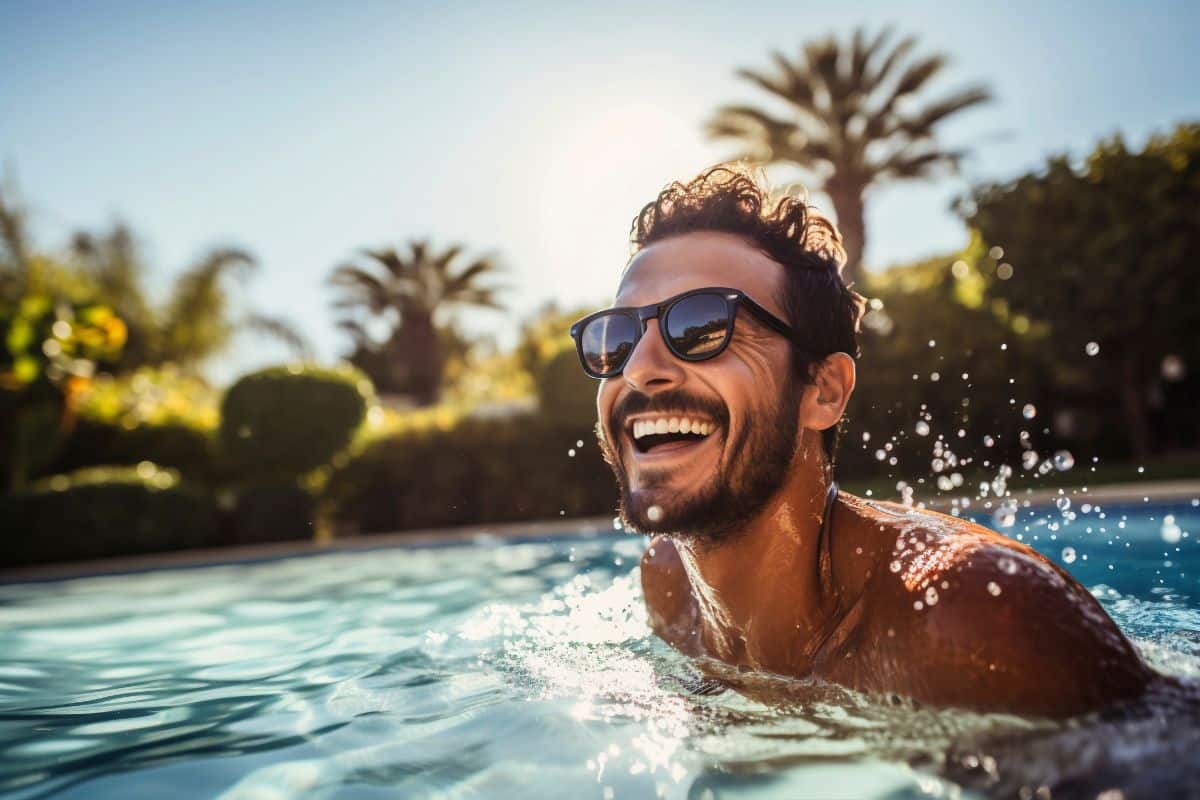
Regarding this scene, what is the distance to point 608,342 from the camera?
255 centimetres

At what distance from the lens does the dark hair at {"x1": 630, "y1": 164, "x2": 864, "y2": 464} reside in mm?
2537

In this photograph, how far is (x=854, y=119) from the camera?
19.4m

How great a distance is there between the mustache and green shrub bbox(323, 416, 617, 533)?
11685mm

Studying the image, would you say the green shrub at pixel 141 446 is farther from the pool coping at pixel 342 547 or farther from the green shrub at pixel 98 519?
the pool coping at pixel 342 547

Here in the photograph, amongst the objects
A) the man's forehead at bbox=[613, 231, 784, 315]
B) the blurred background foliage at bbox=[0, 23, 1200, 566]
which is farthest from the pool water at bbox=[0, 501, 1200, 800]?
the blurred background foliage at bbox=[0, 23, 1200, 566]

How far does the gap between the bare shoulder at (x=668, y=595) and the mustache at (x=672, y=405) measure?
1235 mm

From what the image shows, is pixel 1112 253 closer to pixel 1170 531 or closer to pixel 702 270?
pixel 1170 531

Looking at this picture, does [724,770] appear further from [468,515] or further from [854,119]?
[854,119]

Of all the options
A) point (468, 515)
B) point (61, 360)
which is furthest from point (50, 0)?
point (468, 515)

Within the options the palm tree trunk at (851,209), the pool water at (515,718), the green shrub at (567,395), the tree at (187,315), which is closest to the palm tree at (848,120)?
the palm tree trunk at (851,209)

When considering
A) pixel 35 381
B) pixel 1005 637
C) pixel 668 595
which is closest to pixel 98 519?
pixel 35 381

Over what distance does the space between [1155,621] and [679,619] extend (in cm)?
202

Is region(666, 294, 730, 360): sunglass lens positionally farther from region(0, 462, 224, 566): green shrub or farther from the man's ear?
region(0, 462, 224, 566): green shrub

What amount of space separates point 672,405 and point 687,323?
9.5 inches
